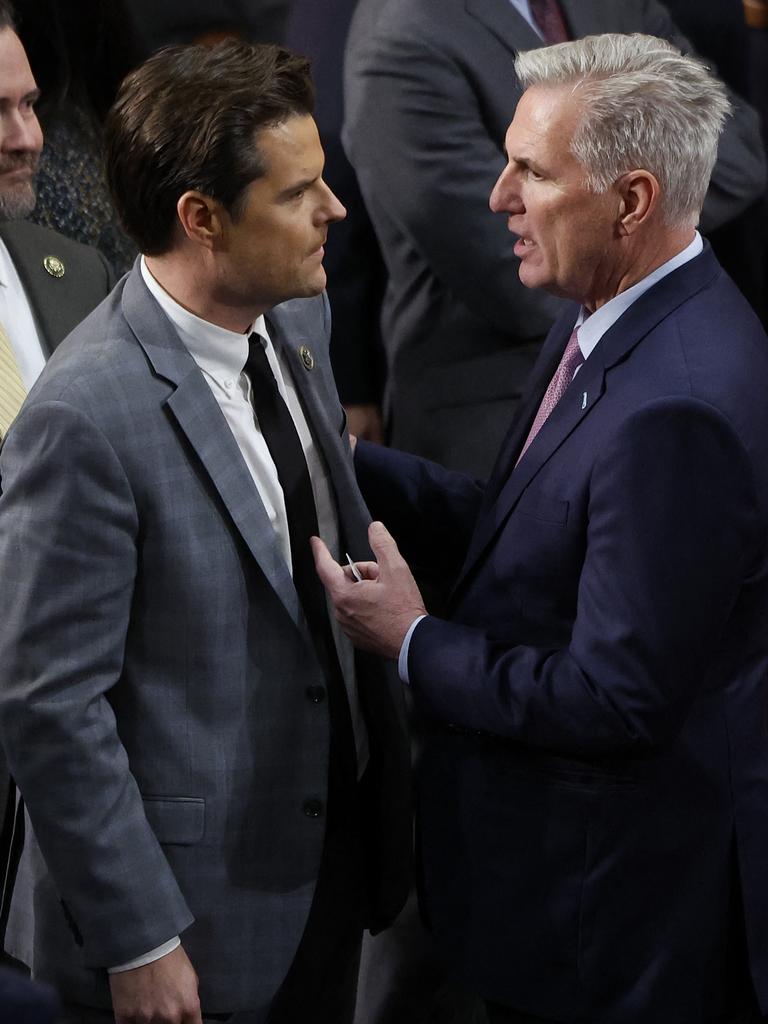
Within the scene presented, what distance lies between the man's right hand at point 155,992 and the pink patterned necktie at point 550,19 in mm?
2062

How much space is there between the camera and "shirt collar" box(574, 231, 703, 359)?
6.72 feet

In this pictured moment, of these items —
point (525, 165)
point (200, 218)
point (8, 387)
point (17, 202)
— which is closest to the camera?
point (200, 218)

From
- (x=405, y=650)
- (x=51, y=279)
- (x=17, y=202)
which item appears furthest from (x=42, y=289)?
(x=405, y=650)

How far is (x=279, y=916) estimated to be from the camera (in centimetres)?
203

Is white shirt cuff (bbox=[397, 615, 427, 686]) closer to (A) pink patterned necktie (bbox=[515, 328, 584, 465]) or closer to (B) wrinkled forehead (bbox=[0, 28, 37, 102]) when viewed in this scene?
(A) pink patterned necktie (bbox=[515, 328, 584, 465])

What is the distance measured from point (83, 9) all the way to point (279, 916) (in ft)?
6.38

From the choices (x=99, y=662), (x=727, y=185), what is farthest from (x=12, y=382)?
(x=727, y=185)

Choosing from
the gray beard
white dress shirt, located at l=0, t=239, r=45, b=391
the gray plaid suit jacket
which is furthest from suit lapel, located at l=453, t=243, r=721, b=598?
the gray beard

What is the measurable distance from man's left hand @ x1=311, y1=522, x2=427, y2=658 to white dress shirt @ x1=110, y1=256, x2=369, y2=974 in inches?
2.5

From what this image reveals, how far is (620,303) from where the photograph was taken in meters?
2.06

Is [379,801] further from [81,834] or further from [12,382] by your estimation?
[12,382]

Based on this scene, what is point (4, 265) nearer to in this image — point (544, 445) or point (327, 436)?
point (327, 436)

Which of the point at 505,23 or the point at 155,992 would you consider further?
the point at 505,23

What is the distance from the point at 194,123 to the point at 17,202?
32.8 inches
